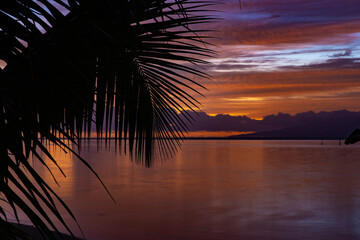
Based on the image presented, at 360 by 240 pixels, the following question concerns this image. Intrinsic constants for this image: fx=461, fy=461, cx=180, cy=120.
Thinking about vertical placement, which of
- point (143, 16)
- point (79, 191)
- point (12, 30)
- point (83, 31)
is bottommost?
point (79, 191)

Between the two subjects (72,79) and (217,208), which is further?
(217,208)

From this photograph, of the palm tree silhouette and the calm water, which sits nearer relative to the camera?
the palm tree silhouette

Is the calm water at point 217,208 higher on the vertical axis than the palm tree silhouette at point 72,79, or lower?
lower

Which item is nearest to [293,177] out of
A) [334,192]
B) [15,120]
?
[334,192]

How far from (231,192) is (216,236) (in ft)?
35.2

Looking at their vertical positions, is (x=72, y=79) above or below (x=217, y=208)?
above

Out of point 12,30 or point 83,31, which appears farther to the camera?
point 83,31

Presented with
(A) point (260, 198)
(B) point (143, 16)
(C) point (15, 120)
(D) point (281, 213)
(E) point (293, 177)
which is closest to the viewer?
(C) point (15, 120)

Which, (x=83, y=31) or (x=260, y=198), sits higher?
(x=83, y=31)

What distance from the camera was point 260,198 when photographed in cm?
2075

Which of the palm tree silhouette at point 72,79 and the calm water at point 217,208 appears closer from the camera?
the palm tree silhouette at point 72,79

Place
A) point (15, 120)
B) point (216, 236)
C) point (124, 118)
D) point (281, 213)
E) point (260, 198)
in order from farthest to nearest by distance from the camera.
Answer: point (260, 198)
point (281, 213)
point (216, 236)
point (124, 118)
point (15, 120)

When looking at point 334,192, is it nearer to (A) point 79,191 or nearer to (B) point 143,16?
(A) point 79,191

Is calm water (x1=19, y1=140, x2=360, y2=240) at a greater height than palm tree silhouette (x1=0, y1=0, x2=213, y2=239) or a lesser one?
lesser
